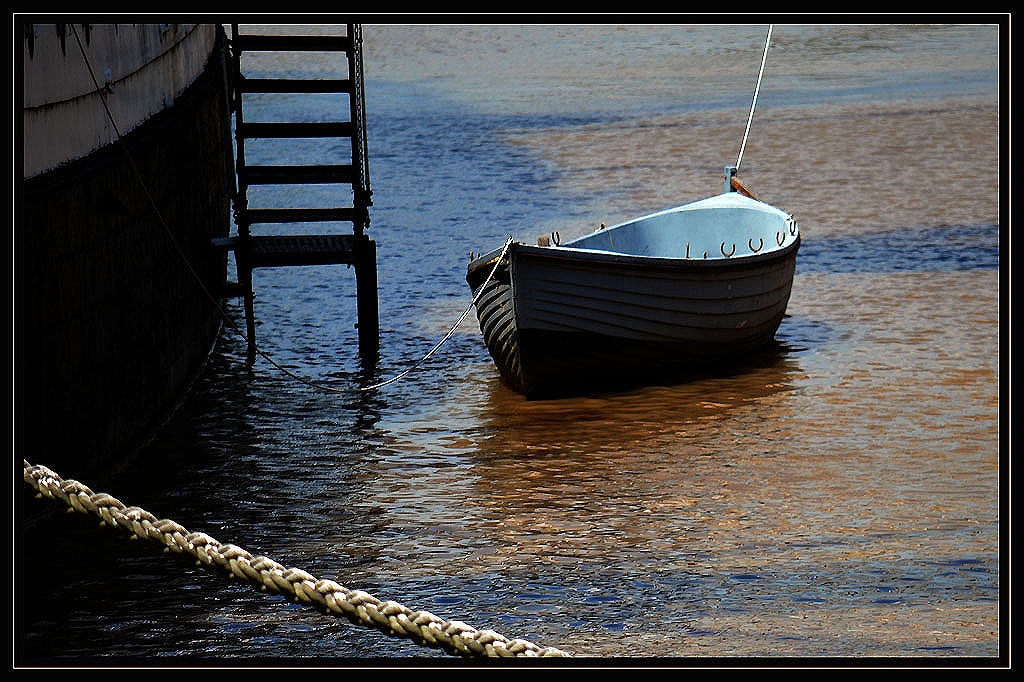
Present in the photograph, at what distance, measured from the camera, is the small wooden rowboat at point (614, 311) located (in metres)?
12.6

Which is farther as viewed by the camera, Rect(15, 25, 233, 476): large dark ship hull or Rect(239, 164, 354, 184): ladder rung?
Rect(239, 164, 354, 184): ladder rung

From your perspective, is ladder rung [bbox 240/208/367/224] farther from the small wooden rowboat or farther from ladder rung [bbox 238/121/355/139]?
the small wooden rowboat

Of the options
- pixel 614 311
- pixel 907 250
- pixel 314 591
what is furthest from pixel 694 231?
pixel 314 591

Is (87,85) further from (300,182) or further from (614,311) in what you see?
(614,311)

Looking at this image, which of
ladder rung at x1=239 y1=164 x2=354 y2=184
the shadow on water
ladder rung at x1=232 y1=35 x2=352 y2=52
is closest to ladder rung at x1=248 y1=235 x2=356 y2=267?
ladder rung at x1=239 y1=164 x2=354 y2=184

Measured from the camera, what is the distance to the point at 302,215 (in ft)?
44.7

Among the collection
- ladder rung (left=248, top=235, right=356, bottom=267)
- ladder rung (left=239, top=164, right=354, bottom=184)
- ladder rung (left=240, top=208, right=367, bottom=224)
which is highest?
ladder rung (left=239, top=164, right=354, bottom=184)

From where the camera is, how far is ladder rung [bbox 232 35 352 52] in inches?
533

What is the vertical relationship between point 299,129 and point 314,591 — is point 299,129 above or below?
above

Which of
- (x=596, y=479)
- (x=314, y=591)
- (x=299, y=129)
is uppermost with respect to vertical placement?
(x=299, y=129)

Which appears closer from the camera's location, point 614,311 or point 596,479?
point 596,479

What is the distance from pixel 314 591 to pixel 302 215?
8.31 m

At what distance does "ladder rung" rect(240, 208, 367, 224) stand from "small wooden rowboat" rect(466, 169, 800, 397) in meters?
1.43
